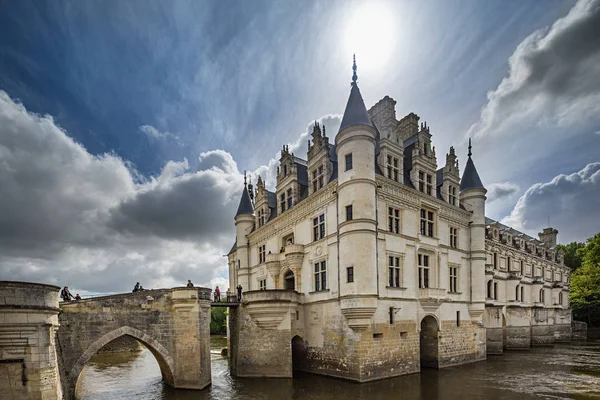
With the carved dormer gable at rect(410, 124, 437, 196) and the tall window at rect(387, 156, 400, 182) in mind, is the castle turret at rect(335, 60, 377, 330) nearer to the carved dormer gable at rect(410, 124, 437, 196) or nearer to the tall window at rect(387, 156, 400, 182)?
the tall window at rect(387, 156, 400, 182)

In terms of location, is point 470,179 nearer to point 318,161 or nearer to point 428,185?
point 428,185

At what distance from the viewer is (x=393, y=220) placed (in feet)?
70.5

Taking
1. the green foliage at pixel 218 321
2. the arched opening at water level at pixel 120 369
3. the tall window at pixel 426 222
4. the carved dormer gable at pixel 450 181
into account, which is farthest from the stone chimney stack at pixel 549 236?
the arched opening at water level at pixel 120 369

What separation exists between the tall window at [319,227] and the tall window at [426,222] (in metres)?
7.08

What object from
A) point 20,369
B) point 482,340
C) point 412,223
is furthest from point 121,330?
point 482,340

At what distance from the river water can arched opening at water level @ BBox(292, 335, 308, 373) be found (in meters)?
1.40

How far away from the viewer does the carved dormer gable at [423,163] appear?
23.6m

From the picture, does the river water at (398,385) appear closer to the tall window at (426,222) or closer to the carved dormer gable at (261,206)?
the tall window at (426,222)

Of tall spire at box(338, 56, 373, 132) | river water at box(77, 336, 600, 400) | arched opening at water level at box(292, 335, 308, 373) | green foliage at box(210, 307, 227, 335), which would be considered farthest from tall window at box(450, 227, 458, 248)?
green foliage at box(210, 307, 227, 335)

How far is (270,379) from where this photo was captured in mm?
20250

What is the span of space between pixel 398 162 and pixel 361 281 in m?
8.71

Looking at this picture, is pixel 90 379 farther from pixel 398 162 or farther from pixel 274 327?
pixel 398 162

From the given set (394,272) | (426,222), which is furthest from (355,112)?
(394,272)

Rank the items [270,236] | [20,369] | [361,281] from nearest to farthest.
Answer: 1. [20,369]
2. [361,281]
3. [270,236]
